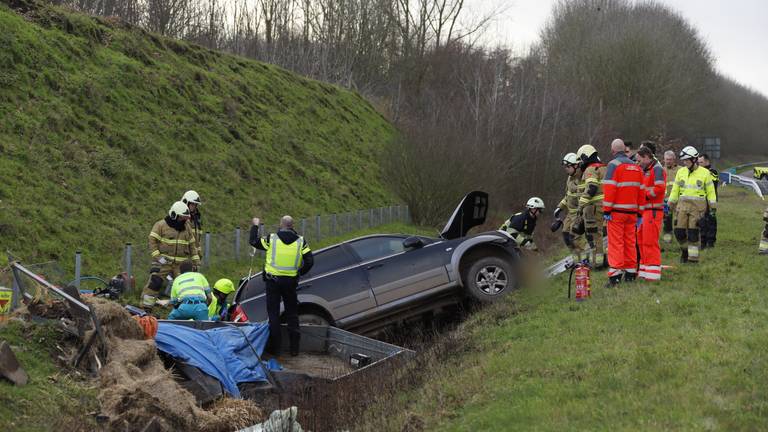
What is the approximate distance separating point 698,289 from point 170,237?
25.7ft

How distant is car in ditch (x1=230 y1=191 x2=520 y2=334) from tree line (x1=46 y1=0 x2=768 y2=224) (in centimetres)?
1935

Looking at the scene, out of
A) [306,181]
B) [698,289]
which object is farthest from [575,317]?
[306,181]

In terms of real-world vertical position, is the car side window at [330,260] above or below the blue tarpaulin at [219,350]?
above

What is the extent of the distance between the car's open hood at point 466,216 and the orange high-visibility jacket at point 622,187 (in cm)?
278

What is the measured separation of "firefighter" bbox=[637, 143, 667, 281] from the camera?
1100 centimetres

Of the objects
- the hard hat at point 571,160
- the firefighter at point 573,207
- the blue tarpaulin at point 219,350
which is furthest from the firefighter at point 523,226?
the blue tarpaulin at point 219,350

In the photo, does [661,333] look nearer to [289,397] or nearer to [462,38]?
[289,397]

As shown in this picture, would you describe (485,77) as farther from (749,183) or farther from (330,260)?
(330,260)

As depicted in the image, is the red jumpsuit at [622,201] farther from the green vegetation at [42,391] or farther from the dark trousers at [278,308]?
the green vegetation at [42,391]

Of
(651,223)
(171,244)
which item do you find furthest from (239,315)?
(651,223)

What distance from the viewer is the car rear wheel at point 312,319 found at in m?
11.1

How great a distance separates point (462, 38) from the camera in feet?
208

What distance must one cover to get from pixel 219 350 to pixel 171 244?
435 cm

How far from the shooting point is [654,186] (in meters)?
12.0
